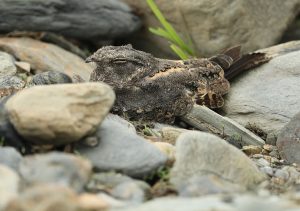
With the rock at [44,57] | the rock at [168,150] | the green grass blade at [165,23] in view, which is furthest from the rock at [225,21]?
the rock at [168,150]

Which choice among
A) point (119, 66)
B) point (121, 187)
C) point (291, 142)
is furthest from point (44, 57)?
point (121, 187)

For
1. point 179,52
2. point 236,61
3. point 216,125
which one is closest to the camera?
point 216,125

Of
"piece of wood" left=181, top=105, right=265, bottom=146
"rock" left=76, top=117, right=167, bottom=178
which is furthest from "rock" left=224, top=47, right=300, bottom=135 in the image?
"rock" left=76, top=117, right=167, bottom=178

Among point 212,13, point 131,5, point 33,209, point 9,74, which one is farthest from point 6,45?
point 33,209

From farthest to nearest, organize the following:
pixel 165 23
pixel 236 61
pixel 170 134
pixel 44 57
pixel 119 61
→ 1. pixel 165 23
2. pixel 44 57
3. pixel 236 61
4. pixel 119 61
5. pixel 170 134

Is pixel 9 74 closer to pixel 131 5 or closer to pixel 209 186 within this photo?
pixel 131 5

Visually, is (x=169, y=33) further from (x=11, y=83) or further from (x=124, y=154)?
(x=124, y=154)

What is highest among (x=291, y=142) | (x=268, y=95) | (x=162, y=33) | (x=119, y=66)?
(x=119, y=66)
